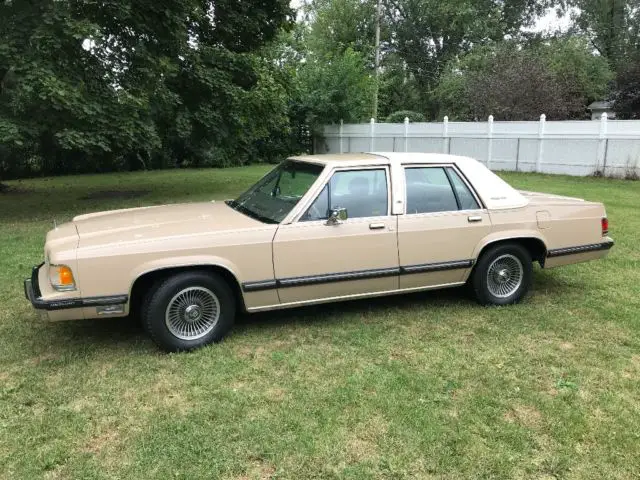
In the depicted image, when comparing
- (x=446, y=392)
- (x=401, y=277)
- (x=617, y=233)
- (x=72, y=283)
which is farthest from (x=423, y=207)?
(x=617, y=233)

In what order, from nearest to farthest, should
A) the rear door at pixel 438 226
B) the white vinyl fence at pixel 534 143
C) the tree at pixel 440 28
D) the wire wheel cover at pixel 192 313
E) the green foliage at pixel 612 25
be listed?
the wire wheel cover at pixel 192 313
the rear door at pixel 438 226
the white vinyl fence at pixel 534 143
the green foliage at pixel 612 25
the tree at pixel 440 28

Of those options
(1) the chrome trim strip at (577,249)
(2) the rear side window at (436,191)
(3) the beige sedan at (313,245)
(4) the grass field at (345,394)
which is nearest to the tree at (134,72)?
(4) the grass field at (345,394)

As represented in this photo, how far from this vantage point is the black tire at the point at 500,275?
5.25 metres

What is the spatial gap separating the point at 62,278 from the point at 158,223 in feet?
3.14

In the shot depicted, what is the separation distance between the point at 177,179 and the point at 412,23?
30.5 metres

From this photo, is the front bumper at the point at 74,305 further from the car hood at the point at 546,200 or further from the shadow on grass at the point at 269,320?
the car hood at the point at 546,200

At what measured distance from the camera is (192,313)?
4324mm

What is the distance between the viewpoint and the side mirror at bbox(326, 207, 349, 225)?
450 cm

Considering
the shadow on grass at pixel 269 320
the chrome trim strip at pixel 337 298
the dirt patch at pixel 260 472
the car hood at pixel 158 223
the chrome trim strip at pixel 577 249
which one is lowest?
the dirt patch at pixel 260 472

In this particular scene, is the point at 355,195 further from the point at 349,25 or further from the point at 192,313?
the point at 349,25

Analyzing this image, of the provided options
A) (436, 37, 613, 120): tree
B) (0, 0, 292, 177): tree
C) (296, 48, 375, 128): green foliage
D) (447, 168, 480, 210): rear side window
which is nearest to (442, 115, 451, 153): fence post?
(436, 37, 613, 120): tree

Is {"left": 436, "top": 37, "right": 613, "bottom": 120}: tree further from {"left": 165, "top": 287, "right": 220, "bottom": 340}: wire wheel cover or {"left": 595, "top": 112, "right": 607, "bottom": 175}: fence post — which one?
{"left": 165, "top": 287, "right": 220, "bottom": 340}: wire wheel cover

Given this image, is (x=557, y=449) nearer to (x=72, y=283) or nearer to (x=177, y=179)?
(x=72, y=283)

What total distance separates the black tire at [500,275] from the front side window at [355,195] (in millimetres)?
1203
